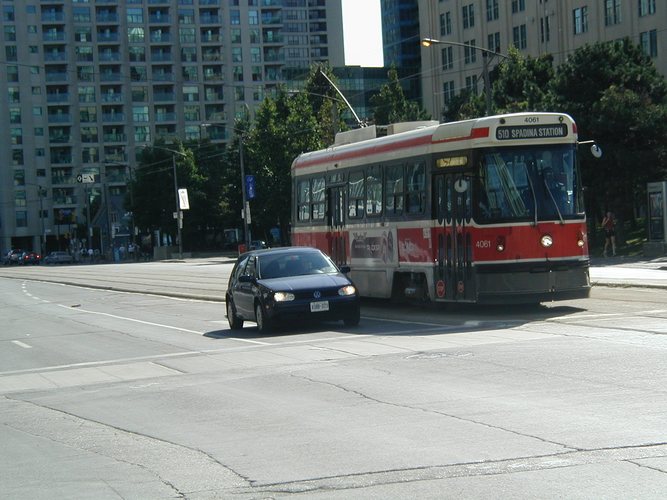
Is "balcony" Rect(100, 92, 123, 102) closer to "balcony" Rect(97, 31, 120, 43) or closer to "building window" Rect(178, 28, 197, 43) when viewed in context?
"balcony" Rect(97, 31, 120, 43)

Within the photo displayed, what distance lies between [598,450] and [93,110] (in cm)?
12989

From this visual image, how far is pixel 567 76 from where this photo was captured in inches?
1875

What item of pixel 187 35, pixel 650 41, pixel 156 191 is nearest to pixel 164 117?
pixel 187 35

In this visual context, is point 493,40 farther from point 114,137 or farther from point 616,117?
point 114,137

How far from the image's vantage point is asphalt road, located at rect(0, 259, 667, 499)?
7.55m

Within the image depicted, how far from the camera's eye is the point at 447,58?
A: 301 feet

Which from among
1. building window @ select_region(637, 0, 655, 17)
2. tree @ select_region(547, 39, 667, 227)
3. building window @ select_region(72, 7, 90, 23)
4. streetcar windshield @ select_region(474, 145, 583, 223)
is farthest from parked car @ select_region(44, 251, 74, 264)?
streetcar windshield @ select_region(474, 145, 583, 223)

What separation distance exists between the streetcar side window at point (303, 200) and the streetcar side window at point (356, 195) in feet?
8.72

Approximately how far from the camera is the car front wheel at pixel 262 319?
19.1 metres

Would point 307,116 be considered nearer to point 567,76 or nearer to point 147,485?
point 567,76

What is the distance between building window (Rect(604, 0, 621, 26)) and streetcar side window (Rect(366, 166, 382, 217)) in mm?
51655

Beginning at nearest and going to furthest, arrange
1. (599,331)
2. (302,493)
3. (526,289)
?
(302,493) < (599,331) < (526,289)

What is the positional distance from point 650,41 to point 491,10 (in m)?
19.1

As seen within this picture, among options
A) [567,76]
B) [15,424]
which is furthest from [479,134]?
[567,76]
